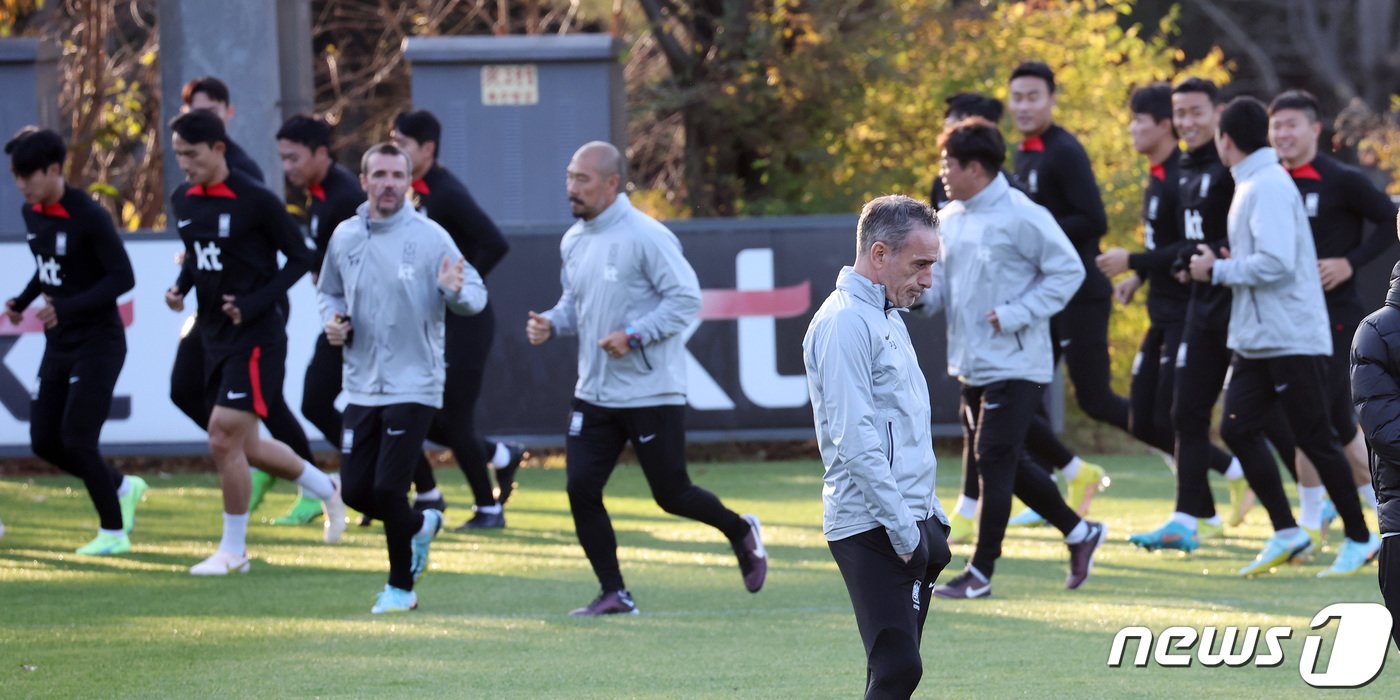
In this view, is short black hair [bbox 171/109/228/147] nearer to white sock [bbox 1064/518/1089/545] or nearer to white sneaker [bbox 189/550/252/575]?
white sneaker [bbox 189/550/252/575]

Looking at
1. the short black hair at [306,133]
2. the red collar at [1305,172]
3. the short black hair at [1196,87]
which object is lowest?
the red collar at [1305,172]

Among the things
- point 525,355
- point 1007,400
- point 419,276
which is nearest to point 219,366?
point 419,276

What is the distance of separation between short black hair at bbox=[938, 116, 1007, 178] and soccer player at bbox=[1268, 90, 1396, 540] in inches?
73.2

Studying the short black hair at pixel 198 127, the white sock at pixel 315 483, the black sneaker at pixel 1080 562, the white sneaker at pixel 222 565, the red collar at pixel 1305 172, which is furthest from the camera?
the white sock at pixel 315 483

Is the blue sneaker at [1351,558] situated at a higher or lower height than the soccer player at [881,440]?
lower

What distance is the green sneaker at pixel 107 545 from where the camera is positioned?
10.1m

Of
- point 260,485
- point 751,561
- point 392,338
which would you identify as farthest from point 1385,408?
point 260,485

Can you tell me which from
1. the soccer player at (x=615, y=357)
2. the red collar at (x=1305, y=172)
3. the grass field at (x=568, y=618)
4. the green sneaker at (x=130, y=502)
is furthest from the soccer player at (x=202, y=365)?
the red collar at (x=1305, y=172)

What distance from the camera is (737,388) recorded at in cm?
1398

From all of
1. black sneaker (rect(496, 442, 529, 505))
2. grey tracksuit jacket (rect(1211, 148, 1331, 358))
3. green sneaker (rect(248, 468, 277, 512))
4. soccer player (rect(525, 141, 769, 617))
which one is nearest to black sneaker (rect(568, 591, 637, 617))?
soccer player (rect(525, 141, 769, 617))

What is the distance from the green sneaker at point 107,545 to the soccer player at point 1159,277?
5221mm

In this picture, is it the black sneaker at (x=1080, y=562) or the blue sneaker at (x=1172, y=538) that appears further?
the blue sneaker at (x=1172, y=538)

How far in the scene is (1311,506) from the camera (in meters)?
9.85

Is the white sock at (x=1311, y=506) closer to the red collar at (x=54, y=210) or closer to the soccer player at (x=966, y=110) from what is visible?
the soccer player at (x=966, y=110)
